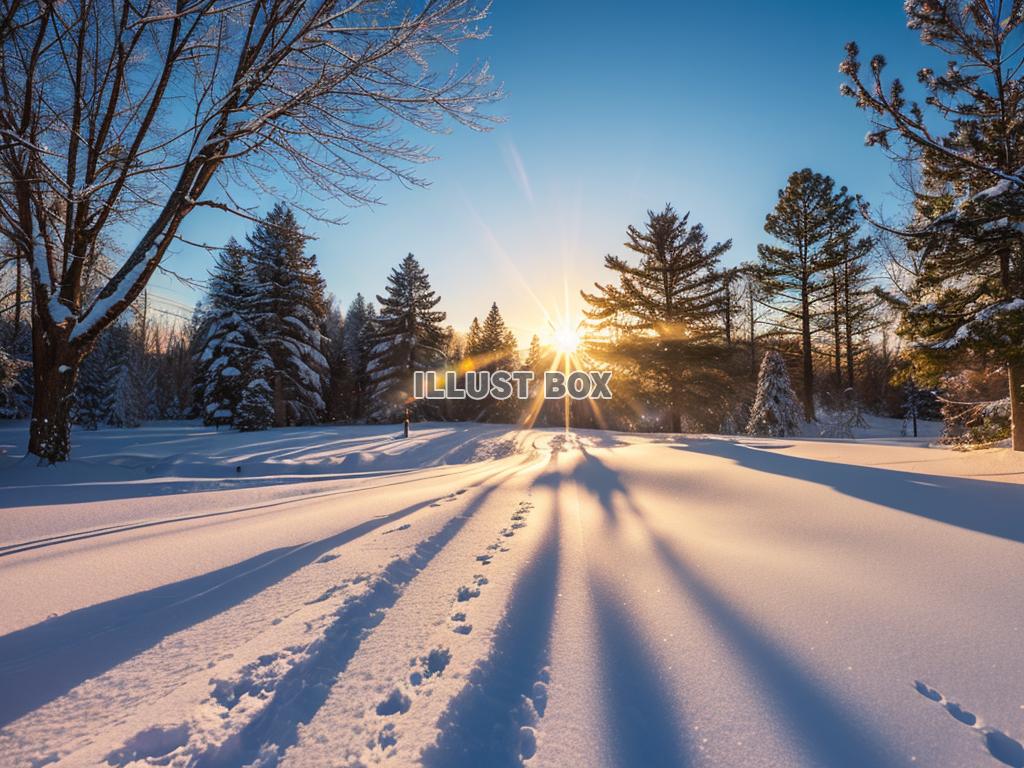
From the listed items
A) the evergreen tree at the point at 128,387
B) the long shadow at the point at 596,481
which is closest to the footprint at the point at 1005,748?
the long shadow at the point at 596,481

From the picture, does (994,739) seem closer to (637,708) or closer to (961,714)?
(961,714)

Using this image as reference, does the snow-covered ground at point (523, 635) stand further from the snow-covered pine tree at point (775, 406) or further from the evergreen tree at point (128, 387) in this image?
the evergreen tree at point (128, 387)

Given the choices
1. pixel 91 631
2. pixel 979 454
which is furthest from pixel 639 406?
pixel 91 631

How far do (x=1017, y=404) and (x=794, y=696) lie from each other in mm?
8040

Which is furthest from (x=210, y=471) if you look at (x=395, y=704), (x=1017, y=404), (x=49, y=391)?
(x=1017, y=404)

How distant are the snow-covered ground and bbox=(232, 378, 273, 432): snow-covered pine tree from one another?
49.1 ft

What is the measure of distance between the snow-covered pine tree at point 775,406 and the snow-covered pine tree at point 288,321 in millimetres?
19696

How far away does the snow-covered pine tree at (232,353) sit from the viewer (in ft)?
59.9

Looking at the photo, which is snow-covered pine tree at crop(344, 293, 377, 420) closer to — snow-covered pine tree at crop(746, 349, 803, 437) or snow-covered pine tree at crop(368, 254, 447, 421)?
snow-covered pine tree at crop(368, 254, 447, 421)

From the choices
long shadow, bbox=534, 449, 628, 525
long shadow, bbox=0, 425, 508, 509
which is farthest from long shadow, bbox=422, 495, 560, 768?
long shadow, bbox=0, 425, 508, 509

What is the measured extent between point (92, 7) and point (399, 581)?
808 cm

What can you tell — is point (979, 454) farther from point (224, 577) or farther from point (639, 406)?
point (639, 406)

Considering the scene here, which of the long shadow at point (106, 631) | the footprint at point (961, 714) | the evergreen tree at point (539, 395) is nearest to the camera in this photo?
the footprint at point (961, 714)

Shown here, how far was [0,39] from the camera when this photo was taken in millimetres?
4473
